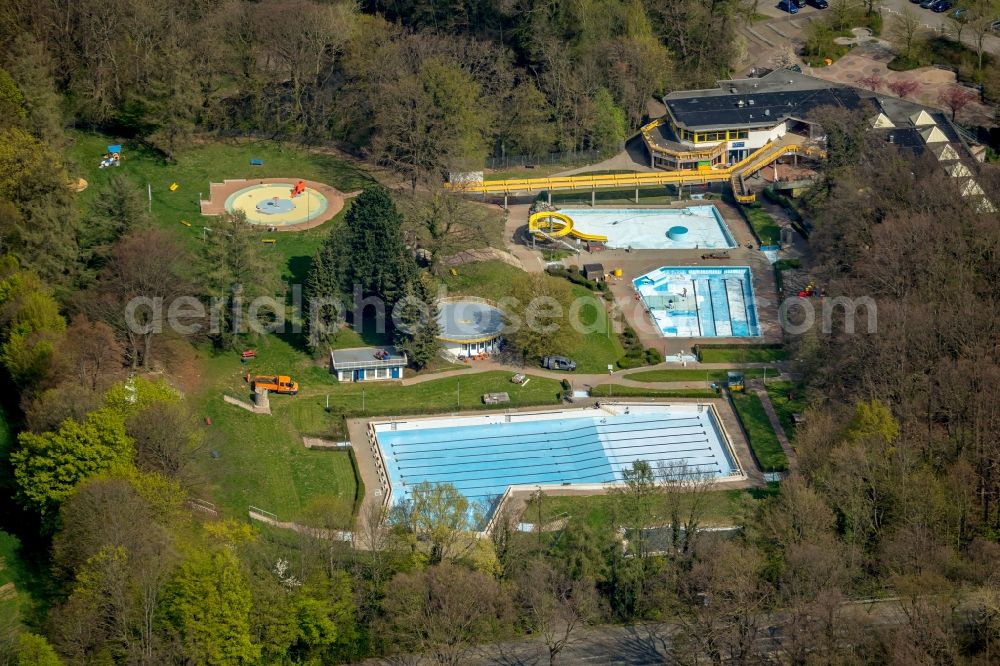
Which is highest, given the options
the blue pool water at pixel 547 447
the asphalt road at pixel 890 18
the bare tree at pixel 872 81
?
the asphalt road at pixel 890 18

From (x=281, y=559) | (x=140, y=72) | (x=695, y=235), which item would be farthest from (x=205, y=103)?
(x=281, y=559)

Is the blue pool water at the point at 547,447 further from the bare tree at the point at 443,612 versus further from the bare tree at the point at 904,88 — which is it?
the bare tree at the point at 904,88

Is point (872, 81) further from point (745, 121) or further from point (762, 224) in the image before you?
point (762, 224)

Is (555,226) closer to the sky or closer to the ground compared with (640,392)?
closer to the sky

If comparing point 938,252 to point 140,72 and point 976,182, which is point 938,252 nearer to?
point 976,182

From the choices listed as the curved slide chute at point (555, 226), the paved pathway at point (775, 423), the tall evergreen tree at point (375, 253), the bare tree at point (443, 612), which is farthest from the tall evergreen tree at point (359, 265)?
the bare tree at point (443, 612)

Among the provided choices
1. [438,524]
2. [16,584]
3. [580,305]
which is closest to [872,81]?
[580,305]
